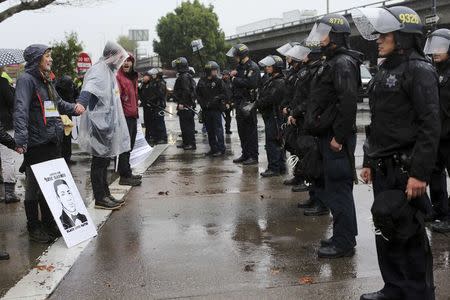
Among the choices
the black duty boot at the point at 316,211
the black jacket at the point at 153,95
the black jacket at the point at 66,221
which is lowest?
the black duty boot at the point at 316,211

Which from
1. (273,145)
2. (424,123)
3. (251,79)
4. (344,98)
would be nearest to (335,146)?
(344,98)

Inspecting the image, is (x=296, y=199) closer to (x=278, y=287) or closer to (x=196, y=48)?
(x=278, y=287)

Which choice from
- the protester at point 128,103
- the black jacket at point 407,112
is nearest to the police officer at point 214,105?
the protester at point 128,103

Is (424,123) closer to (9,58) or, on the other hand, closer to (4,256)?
(4,256)

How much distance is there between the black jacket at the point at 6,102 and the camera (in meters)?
7.06

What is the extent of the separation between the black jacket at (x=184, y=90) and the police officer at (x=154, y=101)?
53.0 inches

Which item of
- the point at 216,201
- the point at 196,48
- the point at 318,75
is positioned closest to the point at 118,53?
the point at 216,201

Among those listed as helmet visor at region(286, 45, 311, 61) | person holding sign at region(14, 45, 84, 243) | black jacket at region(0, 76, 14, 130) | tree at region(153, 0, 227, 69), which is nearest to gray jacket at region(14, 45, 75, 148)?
person holding sign at region(14, 45, 84, 243)

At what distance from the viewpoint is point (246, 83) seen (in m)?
9.33

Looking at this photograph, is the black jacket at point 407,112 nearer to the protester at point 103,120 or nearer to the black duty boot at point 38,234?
the black duty boot at point 38,234

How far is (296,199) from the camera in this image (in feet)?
22.8

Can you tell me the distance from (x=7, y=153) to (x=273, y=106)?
3785 millimetres

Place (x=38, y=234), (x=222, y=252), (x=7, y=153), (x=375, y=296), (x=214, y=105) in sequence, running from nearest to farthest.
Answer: (x=375, y=296) < (x=222, y=252) < (x=38, y=234) < (x=7, y=153) < (x=214, y=105)

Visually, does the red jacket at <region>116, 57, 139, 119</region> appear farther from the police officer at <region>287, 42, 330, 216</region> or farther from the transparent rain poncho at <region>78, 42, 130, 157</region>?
the police officer at <region>287, 42, 330, 216</region>
